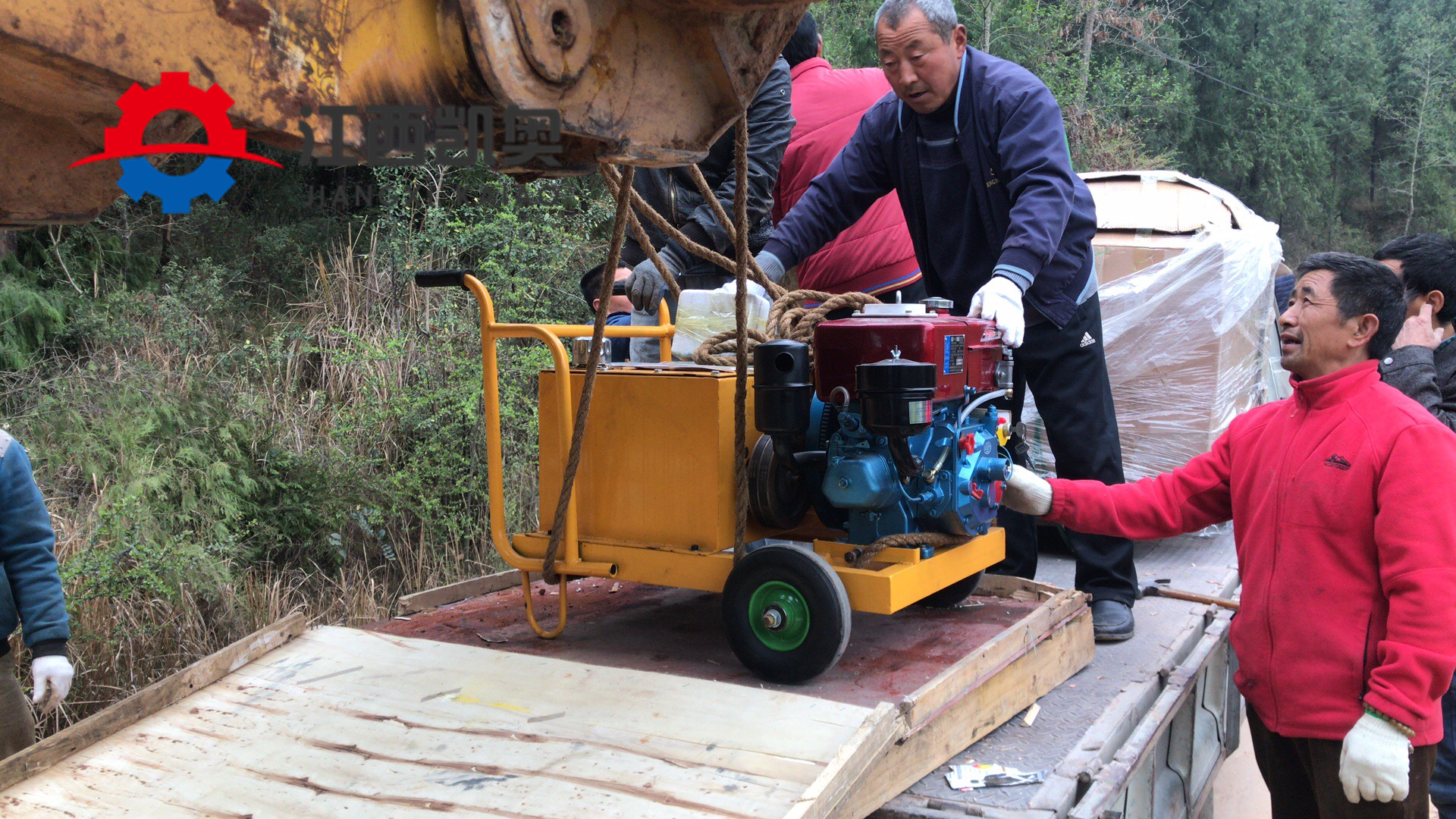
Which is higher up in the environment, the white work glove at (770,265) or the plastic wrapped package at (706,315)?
the white work glove at (770,265)

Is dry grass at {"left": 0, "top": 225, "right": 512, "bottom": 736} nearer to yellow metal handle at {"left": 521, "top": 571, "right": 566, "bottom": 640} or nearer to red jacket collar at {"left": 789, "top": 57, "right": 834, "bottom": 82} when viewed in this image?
yellow metal handle at {"left": 521, "top": 571, "right": 566, "bottom": 640}

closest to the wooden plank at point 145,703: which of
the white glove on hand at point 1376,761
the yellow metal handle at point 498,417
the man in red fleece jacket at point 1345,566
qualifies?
the yellow metal handle at point 498,417

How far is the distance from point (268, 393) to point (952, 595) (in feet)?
15.1

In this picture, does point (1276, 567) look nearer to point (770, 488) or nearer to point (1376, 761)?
point (1376, 761)

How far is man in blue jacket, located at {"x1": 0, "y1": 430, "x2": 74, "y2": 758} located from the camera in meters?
2.81

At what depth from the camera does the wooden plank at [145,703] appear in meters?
2.15

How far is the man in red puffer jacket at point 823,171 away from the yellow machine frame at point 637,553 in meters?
1.61

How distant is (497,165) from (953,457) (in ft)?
5.78

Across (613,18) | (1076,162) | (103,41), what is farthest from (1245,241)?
(1076,162)

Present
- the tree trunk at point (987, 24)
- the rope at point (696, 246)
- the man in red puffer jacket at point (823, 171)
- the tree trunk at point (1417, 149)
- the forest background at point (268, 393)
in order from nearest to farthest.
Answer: the rope at point (696, 246) → the man in red puffer jacket at point (823, 171) → the forest background at point (268, 393) → the tree trunk at point (987, 24) → the tree trunk at point (1417, 149)

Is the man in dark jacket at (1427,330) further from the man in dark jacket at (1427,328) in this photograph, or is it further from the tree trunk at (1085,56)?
the tree trunk at (1085,56)

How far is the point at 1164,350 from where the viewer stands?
193 inches

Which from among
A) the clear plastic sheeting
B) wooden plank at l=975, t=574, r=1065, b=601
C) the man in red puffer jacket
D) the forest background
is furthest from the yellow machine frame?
the clear plastic sheeting

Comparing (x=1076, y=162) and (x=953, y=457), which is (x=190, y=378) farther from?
(x=1076, y=162)
